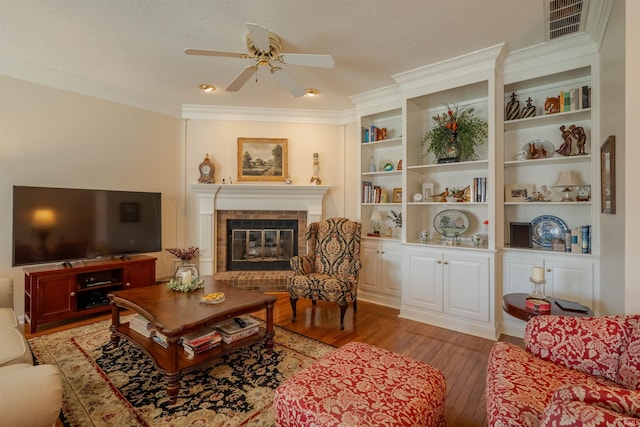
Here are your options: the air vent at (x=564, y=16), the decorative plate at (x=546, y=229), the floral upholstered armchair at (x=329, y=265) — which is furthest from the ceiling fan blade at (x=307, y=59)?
the decorative plate at (x=546, y=229)

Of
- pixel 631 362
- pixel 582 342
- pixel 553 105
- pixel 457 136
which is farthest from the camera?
pixel 457 136

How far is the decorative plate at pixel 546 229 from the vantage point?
9.00 feet

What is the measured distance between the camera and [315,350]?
2.43m

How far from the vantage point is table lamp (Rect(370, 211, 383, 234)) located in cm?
382

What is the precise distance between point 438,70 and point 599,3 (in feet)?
3.96

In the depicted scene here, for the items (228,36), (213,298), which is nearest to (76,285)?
(213,298)

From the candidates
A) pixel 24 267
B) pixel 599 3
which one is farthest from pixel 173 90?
pixel 599 3

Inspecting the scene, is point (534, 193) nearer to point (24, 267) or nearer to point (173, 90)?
point (173, 90)

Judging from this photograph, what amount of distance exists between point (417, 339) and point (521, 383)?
1.57m

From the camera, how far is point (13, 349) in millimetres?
1517

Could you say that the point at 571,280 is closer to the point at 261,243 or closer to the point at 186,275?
the point at 186,275

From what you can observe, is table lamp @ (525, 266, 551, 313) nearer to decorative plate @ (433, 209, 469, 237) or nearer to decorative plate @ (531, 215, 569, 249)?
decorative plate @ (531, 215, 569, 249)

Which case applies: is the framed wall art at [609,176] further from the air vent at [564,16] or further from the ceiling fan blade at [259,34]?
the ceiling fan blade at [259,34]

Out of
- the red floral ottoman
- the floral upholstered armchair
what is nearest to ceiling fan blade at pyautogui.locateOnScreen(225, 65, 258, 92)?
the floral upholstered armchair
